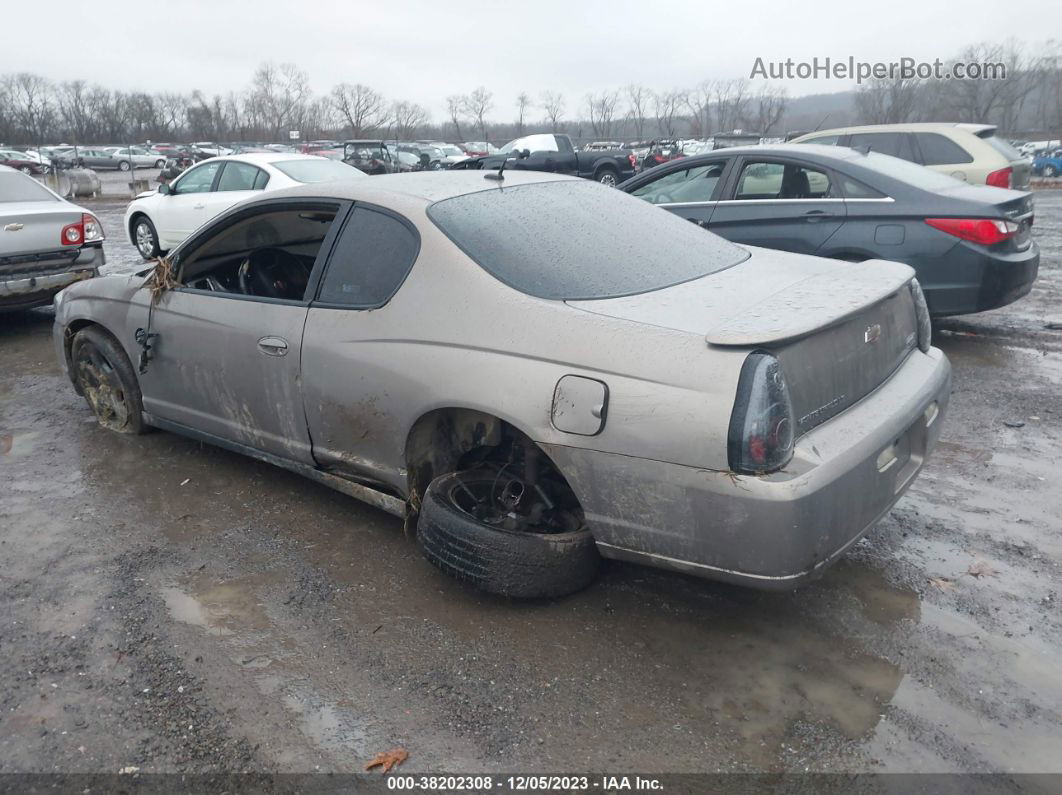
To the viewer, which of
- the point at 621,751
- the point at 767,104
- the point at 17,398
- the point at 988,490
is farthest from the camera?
the point at 767,104

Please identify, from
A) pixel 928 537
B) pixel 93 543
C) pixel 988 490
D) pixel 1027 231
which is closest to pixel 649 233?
pixel 928 537

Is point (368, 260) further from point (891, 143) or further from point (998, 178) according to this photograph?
point (891, 143)

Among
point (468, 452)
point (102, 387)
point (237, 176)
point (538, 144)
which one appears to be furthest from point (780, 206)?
point (538, 144)

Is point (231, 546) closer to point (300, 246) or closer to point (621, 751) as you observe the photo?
point (300, 246)

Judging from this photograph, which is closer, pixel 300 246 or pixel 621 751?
pixel 621 751

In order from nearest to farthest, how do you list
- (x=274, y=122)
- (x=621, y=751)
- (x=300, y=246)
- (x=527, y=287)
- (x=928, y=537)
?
(x=621, y=751), (x=527, y=287), (x=928, y=537), (x=300, y=246), (x=274, y=122)

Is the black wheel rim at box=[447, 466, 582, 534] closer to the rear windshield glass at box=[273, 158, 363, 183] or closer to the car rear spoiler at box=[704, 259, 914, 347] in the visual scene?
the car rear spoiler at box=[704, 259, 914, 347]

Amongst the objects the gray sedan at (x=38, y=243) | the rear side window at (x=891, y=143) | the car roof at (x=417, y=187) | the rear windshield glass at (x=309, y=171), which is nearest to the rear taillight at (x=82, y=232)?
the gray sedan at (x=38, y=243)

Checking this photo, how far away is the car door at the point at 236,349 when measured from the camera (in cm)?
373

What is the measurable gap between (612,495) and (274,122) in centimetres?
8064

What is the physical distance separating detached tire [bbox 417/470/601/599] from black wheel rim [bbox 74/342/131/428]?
2625 millimetres

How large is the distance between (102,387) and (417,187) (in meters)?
2.51

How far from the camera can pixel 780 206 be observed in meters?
6.63

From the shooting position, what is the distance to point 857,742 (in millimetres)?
2479
